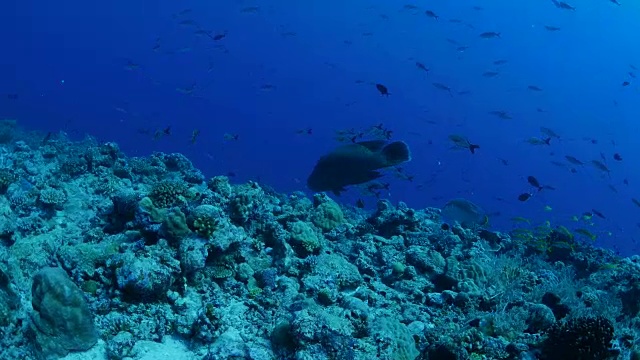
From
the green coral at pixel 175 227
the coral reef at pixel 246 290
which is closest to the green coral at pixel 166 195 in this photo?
the coral reef at pixel 246 290

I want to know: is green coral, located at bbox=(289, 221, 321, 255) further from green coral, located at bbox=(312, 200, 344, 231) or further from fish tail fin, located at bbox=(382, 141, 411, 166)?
fish tail fin, located at bbox=(382, 141, 411, 166)

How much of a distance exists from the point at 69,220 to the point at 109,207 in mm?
745

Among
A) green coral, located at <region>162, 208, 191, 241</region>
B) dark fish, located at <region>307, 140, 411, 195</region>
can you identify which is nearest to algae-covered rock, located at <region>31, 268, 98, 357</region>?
green coral, located at <region>162, 208, 191, 241</region>

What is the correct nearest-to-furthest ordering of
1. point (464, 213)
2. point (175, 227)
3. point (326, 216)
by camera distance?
point (175, 227), point (326, 216), point (464, 213)

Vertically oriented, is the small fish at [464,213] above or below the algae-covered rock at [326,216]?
below

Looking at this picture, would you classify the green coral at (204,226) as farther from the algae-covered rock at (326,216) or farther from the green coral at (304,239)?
the algae-covered rock at (326,216)

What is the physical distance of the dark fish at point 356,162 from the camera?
10.1 metres

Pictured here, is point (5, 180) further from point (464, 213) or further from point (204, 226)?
point (464, 213)

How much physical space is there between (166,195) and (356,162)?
473 centimetres

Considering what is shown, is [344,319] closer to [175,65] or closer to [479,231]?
[479,231]

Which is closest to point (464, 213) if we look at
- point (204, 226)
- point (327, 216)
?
point (327, 216)

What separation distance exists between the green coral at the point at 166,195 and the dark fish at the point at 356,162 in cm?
440

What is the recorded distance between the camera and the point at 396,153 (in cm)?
1004

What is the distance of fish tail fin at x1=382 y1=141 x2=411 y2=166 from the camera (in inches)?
390
